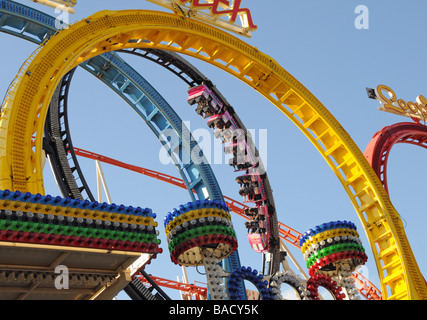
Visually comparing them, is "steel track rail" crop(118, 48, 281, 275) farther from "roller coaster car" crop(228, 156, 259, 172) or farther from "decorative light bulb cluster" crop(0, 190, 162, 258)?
"decorative light bulb cluster" crop(0, 190, 162, 258)

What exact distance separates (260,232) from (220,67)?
5.72 m

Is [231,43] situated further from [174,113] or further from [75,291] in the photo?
[75,291]

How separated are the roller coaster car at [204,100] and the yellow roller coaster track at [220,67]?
1.66 m

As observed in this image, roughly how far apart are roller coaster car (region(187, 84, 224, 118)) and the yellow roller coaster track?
5.44 feet

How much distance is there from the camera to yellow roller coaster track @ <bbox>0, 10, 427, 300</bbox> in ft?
38.1

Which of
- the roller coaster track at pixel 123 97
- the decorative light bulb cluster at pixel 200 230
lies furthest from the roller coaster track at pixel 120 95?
the decorative light bulb cluster at pixel 200 230

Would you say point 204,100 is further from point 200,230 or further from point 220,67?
point 200,230

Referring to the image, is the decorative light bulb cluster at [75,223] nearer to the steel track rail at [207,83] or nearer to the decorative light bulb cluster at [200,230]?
the decorative light bulb cluster at [200,230]

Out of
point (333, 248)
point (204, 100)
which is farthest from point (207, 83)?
point (333, 248)

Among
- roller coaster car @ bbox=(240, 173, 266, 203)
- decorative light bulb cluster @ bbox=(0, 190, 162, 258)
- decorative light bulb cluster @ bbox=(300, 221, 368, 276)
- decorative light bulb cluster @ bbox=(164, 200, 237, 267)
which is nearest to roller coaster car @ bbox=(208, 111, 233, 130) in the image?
roller coaster car @ bbox=(240, 173, 266, 203)

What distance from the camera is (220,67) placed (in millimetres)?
17531

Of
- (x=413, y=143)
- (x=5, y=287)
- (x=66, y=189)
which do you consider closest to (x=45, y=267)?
(x=5, y=287)

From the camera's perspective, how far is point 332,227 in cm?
1617

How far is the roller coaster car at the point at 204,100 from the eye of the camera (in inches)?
764
